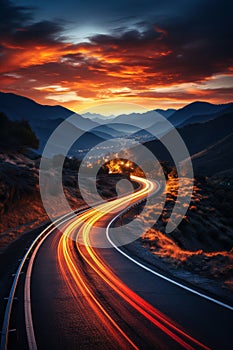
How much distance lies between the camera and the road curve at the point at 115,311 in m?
6.72

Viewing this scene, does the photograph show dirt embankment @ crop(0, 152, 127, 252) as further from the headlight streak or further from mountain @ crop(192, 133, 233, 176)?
mountain @ crop(192, 133, 233, 176)

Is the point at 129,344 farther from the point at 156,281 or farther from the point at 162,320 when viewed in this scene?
the point at 156,281

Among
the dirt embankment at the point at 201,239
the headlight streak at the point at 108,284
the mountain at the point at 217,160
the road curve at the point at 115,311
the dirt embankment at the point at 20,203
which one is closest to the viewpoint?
the road curve at the point at 115,311

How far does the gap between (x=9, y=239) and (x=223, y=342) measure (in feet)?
54.8

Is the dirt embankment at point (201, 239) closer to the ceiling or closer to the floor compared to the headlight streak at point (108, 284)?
closer to the floor

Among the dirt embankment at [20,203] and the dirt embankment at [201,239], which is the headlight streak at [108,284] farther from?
the dirt embankment at [20,203]

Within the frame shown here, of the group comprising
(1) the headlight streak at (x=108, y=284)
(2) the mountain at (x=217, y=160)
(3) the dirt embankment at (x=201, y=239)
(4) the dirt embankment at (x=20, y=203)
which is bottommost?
(3) the dirt embankment at (x=201, y=239)

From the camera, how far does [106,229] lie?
2206cm

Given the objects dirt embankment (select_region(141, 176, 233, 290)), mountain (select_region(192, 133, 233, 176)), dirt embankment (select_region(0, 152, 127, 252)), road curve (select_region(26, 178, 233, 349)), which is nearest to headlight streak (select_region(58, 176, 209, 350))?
road curve (select_region(26, 178, 233, 349))

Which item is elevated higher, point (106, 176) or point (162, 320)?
point (106, 176)

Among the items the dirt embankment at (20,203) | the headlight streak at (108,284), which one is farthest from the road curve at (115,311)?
the dirt embankment at (20,203)

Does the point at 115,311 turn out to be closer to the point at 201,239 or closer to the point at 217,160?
the point at 201,239

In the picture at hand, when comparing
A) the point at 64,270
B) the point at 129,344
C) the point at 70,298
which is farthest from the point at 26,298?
the point at 129,344

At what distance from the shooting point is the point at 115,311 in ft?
26.9
